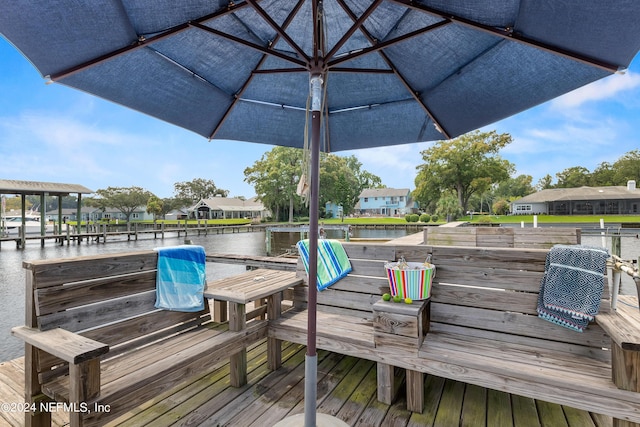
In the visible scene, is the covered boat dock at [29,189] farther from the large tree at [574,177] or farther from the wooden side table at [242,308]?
the large tree at [574,177]

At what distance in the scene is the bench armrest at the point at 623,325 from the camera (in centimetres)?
152

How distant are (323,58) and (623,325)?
227 centimetres

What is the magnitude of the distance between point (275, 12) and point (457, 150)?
111 feet

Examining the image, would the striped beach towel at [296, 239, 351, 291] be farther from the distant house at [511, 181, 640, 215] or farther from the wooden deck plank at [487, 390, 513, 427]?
the distant house at [511, 181, 640, 215]

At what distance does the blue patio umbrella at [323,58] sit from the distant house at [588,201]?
4042 cm

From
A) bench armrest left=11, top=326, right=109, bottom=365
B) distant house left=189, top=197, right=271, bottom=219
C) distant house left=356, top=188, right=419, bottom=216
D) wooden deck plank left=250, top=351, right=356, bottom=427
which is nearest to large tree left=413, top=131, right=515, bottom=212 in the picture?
distant house left=356, top=188, right=419, bottom=216

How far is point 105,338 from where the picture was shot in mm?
2109

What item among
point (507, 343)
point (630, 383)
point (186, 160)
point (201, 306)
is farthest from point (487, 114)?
point (186, 160)

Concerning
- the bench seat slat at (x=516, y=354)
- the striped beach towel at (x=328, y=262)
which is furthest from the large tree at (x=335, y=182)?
the bench seat slat at (x=516, y=354)

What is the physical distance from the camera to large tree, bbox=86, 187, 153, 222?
47.6 m

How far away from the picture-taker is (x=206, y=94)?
2.79 meters

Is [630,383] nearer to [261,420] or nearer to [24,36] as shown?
[261,420]

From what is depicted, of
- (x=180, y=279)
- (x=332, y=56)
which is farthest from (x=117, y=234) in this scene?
(x=332, y=56)

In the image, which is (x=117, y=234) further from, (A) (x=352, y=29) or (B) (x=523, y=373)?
(B) (x=523, y=373)
